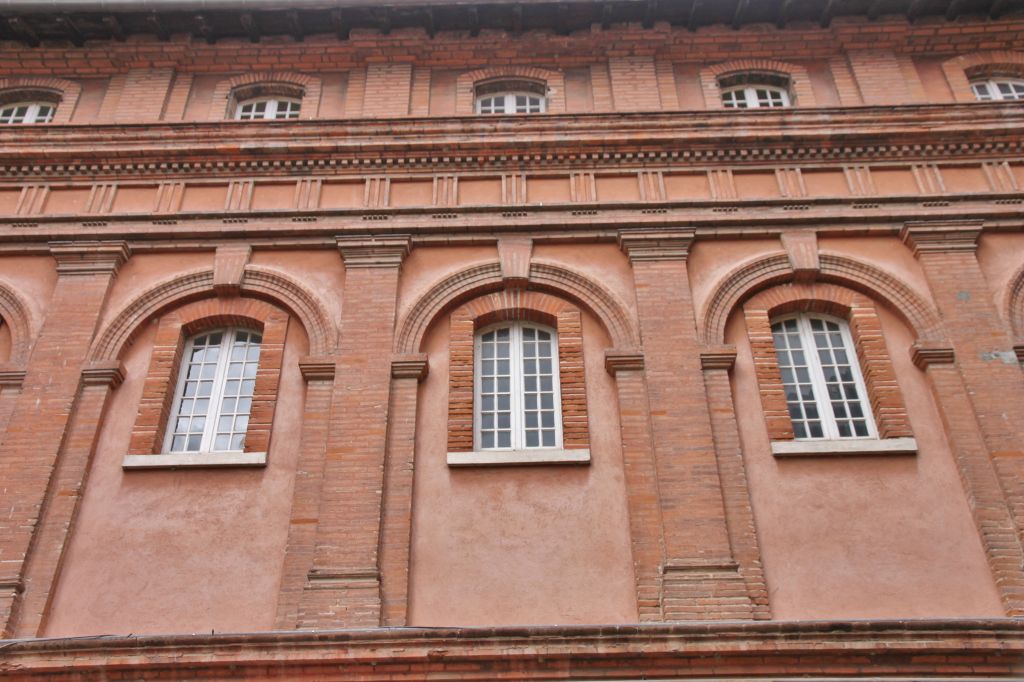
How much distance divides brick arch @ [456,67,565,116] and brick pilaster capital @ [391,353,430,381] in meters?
4.31

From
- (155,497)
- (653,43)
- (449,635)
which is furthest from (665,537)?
(653,43)

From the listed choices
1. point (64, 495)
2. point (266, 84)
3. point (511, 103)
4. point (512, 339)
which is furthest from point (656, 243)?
point (64, 495)

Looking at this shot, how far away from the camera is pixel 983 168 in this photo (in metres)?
11.9

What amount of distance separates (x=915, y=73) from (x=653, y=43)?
12.2 feet

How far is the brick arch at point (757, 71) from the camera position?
1315cm

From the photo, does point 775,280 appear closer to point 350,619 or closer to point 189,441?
point 350,619

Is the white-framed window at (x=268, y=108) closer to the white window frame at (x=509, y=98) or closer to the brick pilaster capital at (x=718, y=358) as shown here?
the white window frame at (x=509, y=98)

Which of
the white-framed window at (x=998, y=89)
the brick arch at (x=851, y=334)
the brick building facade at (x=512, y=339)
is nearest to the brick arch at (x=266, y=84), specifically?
the brick building facade at (x=512, y=339)

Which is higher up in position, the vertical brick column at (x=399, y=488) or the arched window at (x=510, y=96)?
the arched window at (x=510, y=96)

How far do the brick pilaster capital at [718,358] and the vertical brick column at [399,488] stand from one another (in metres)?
3.04

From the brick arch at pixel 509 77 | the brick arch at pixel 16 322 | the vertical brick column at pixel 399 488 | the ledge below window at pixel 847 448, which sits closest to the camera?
the vertical brick column at pixel 399 488

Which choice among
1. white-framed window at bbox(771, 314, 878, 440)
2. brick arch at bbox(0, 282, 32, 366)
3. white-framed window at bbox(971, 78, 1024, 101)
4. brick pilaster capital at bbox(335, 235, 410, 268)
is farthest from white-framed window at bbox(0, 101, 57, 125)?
white-framed window at bbox(971, 78, 1024, 101)

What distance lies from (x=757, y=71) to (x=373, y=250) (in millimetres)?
6328

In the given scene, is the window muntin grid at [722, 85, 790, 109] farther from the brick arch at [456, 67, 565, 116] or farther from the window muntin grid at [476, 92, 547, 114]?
the window muntin grid at [476, 92, 547, 114]
